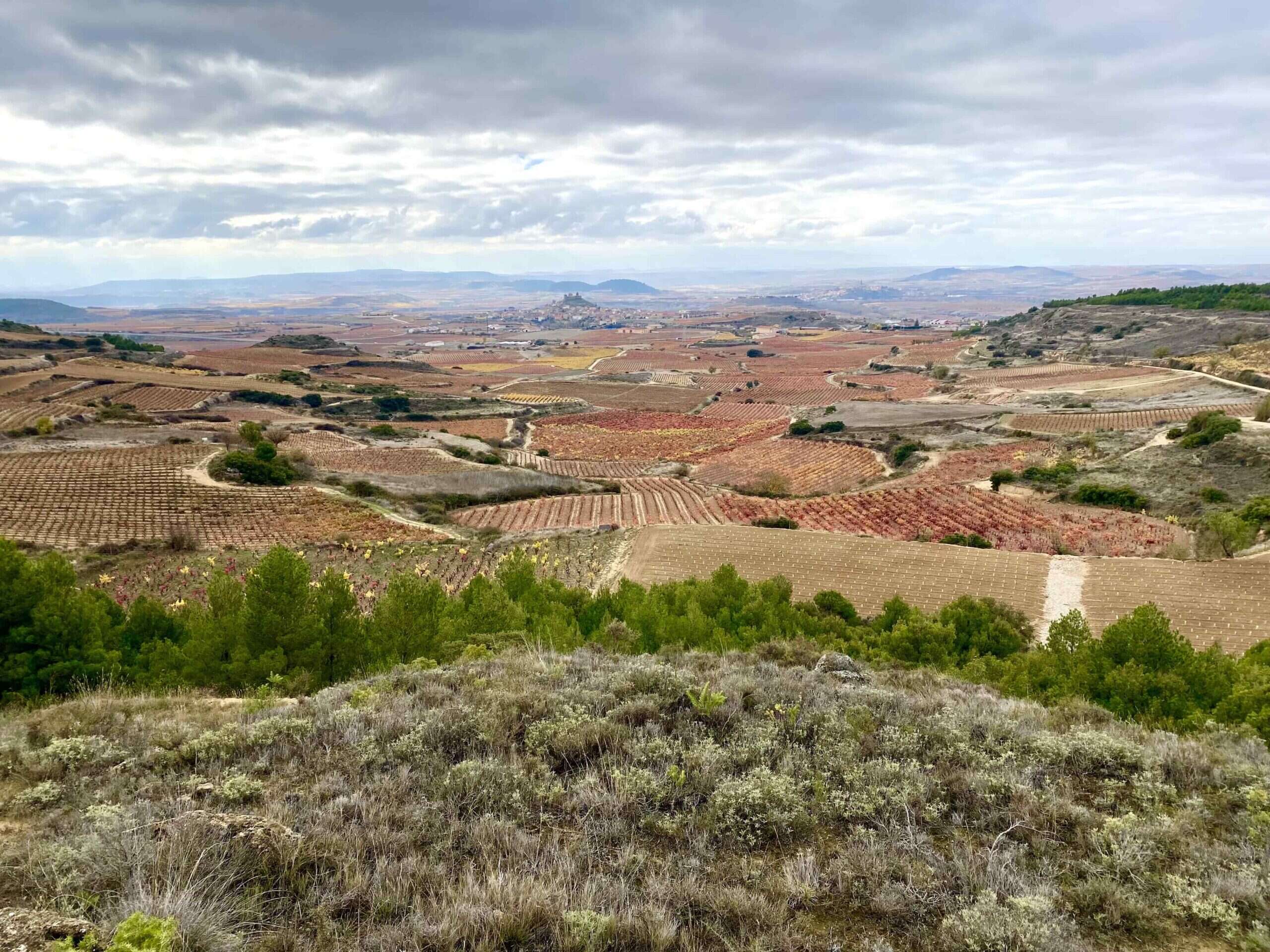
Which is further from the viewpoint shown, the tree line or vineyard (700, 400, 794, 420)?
vineyard (700, 400, 794, 420)

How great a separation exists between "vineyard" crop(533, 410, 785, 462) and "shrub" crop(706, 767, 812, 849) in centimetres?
6516

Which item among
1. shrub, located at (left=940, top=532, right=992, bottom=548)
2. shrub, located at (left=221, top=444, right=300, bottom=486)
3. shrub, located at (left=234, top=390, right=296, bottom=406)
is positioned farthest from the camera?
shrub, located at (left=234, top=390, right=296, bottom=406)

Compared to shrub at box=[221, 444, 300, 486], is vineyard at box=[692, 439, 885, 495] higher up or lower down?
lower down

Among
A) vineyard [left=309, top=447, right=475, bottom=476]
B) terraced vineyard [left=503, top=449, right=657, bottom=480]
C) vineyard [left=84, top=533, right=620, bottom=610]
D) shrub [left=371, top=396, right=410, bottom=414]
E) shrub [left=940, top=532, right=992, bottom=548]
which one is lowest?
terraced vineyard [left=503, top=449, right=657, bottom=480]

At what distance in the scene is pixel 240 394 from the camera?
330 feet

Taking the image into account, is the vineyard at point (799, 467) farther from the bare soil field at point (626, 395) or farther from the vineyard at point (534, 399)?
the vineyard at point (534, 399)

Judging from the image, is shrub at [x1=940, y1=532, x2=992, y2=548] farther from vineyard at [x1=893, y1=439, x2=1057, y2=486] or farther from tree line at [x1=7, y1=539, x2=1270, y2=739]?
tree line at [x1=7, y1=539, x2=1270, y2=739]

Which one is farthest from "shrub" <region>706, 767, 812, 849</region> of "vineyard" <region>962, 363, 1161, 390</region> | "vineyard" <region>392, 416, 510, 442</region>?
"vineyard" <region>962, 363, 1161, 390</region>

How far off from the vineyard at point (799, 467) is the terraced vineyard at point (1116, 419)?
768 inches

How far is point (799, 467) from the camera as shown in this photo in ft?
206

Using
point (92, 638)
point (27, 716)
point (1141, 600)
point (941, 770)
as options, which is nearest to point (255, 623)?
point (92, 638)

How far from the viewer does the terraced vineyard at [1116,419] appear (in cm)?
6444

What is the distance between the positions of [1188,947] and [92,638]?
1752 cm

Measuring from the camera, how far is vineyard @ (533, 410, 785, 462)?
254 ft
